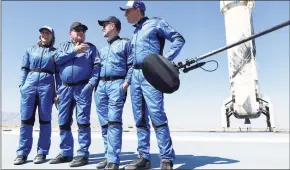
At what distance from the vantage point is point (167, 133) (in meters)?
3.22

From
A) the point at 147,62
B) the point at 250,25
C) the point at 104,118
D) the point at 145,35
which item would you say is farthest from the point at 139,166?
the point at 250,25

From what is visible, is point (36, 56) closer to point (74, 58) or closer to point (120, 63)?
point (74, 58)

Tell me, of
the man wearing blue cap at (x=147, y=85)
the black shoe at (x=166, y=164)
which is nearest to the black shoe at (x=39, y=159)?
the man wearing blue cap at (x=147, y=85)

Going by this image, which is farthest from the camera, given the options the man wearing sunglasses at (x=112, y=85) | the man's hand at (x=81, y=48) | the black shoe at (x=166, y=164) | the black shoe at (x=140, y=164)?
the man's hand at (x=81, y=48)

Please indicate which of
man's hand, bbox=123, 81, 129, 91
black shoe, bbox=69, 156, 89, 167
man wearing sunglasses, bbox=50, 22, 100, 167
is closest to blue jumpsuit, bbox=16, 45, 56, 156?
man wearing sunglasses, bbox=50, 22, 100, 167

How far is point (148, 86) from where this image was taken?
10.7 feet

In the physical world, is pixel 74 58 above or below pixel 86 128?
above

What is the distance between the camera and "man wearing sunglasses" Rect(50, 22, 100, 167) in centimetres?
386

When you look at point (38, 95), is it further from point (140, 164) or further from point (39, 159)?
point (140, 164)

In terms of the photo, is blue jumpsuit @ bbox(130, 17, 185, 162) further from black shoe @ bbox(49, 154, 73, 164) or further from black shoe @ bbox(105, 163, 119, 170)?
black shoe @ bbox(49, 154, 73, 164)

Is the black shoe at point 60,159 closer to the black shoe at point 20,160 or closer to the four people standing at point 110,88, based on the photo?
the four people standing at point 110,88

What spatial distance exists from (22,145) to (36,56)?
1420mm

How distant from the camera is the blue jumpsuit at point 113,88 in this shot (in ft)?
11.1

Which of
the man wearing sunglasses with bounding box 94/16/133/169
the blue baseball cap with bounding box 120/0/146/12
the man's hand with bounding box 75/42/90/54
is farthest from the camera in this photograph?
the man's hand with bounding box 75/42/90/54
